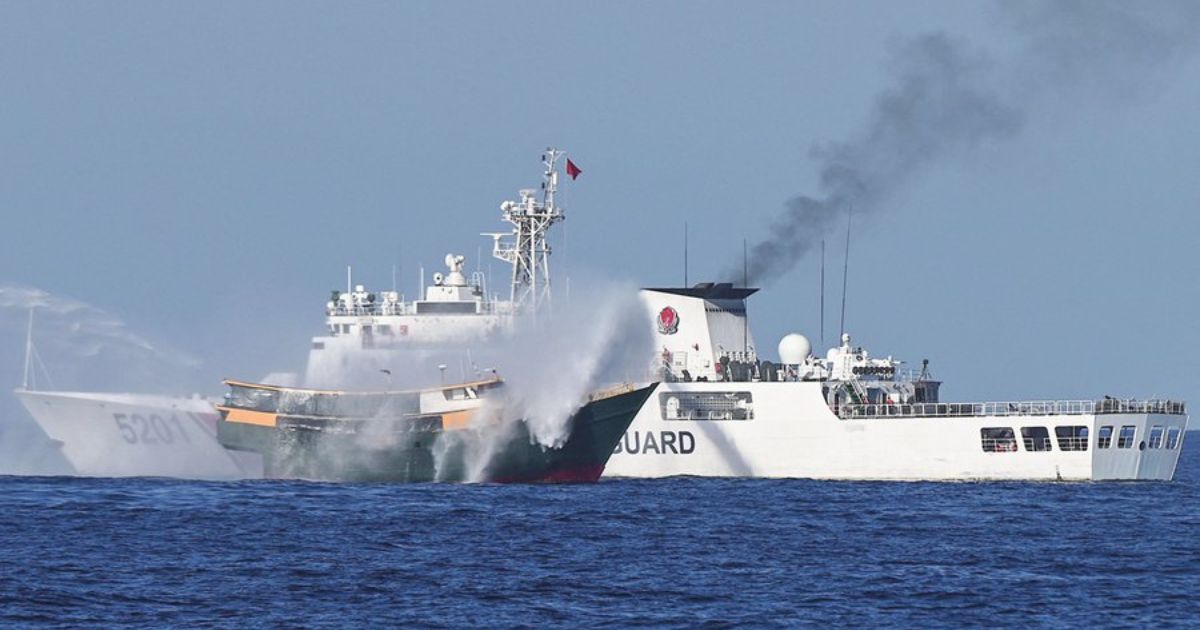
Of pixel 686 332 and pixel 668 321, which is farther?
pixel 686 332

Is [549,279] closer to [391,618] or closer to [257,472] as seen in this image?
[257,472]

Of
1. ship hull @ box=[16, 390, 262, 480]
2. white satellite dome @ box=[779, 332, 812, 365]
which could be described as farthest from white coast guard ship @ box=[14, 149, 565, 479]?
white satellite dome @ box=[779, 332, 812, 365]

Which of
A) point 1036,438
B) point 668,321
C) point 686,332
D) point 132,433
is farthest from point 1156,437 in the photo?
point 132,433

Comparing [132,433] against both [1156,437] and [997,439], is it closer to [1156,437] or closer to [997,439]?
[997,439]

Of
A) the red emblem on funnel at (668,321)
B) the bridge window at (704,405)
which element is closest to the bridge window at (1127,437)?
the bridge window at (704,405)

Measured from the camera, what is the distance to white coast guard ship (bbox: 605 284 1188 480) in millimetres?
72375

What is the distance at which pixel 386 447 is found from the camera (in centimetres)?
6475

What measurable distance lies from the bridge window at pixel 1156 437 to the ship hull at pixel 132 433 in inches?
1381

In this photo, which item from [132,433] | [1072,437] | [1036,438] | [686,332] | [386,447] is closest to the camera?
[386,447]

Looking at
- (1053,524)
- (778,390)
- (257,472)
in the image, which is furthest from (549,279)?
(1053,524)

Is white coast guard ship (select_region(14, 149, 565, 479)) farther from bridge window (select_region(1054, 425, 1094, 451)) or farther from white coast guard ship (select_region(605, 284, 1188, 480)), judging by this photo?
bridge window (select_region(1054, 425, 1094, 451))

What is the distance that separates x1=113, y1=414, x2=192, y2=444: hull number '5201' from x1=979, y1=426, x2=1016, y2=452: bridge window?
3013 cm

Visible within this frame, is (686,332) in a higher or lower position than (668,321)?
lower

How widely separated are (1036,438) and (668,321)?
1585 cm
